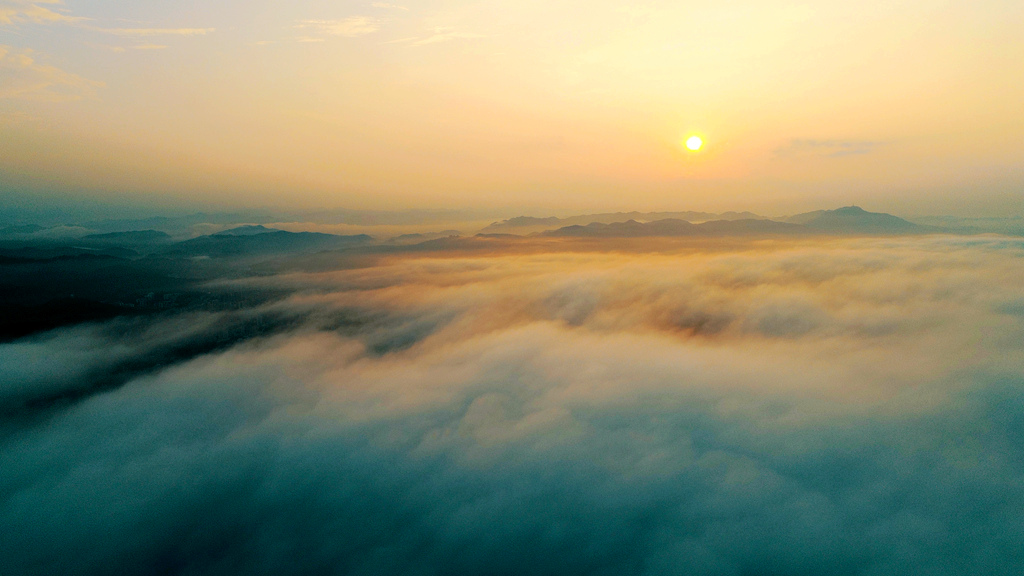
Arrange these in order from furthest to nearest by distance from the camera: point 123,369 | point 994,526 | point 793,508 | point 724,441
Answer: point 123,369
point 724,441
point 793,508
point 994,526

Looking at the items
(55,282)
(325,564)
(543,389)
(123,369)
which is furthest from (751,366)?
(55,282)

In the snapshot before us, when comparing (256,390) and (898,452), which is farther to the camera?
(256,390)

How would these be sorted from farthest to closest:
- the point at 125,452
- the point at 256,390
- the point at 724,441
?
the point at 256,390 < the point at 125,452 < the point at 724,441

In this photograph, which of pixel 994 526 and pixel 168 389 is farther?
pixel 168 389

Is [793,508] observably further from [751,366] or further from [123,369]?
[123,369]

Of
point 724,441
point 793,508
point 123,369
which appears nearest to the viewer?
point 793,508

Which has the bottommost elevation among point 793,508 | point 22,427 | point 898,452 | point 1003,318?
point 22,427

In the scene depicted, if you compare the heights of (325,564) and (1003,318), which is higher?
(1003,318)

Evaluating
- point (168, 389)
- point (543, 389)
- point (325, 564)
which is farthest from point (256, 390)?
point (543, 389)

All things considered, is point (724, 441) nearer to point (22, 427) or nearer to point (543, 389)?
point (543, 389)
